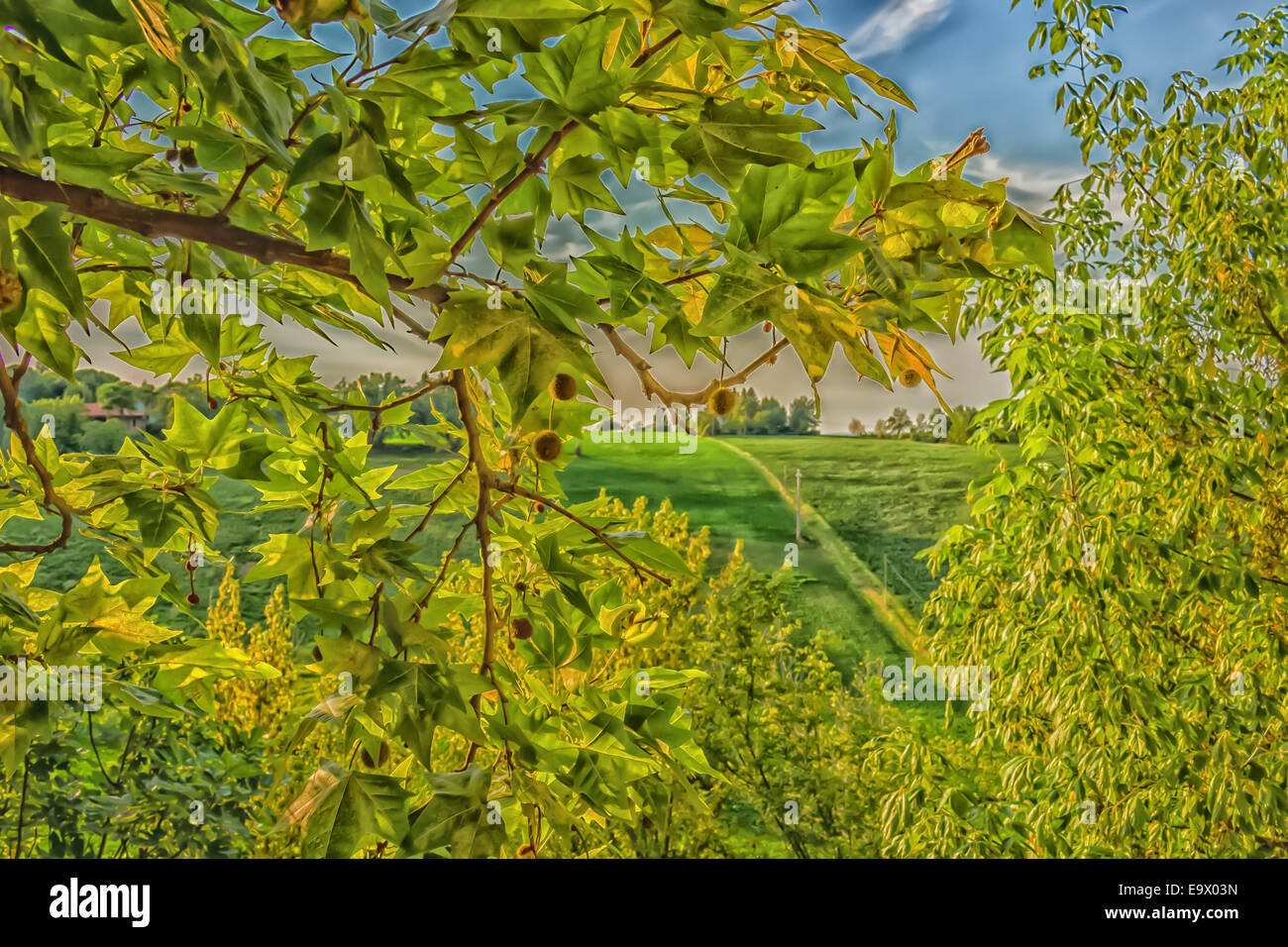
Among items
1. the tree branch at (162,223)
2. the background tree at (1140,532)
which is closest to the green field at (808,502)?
the background tree at (1140,532)

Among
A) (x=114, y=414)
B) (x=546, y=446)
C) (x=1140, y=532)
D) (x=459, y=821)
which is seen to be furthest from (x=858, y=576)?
(x=459, y=821)

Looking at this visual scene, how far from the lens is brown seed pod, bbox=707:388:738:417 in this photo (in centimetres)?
36

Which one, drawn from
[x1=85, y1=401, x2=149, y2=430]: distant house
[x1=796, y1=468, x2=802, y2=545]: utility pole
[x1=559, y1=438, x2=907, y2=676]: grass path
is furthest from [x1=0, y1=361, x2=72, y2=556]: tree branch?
[x1=796, y1=468, x2=802, y2=545]: utility pole

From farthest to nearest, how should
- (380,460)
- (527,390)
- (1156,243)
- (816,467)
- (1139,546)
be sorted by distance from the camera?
(816,467), (380,460), (1156,243), (1139,546), (527,390)

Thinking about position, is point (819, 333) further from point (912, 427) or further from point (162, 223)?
point (912, 427)

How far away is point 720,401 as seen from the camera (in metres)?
0.37

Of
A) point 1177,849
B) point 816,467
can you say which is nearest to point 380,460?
point 816,467

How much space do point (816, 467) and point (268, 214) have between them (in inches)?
85.9

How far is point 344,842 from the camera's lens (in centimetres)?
31

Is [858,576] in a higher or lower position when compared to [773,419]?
lower

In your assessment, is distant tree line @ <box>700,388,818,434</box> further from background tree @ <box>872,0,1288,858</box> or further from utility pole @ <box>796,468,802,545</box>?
background tree @ <box>872,0,1288,858</box>

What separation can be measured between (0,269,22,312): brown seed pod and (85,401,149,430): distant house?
6.02 ft

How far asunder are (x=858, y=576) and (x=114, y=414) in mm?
1822
